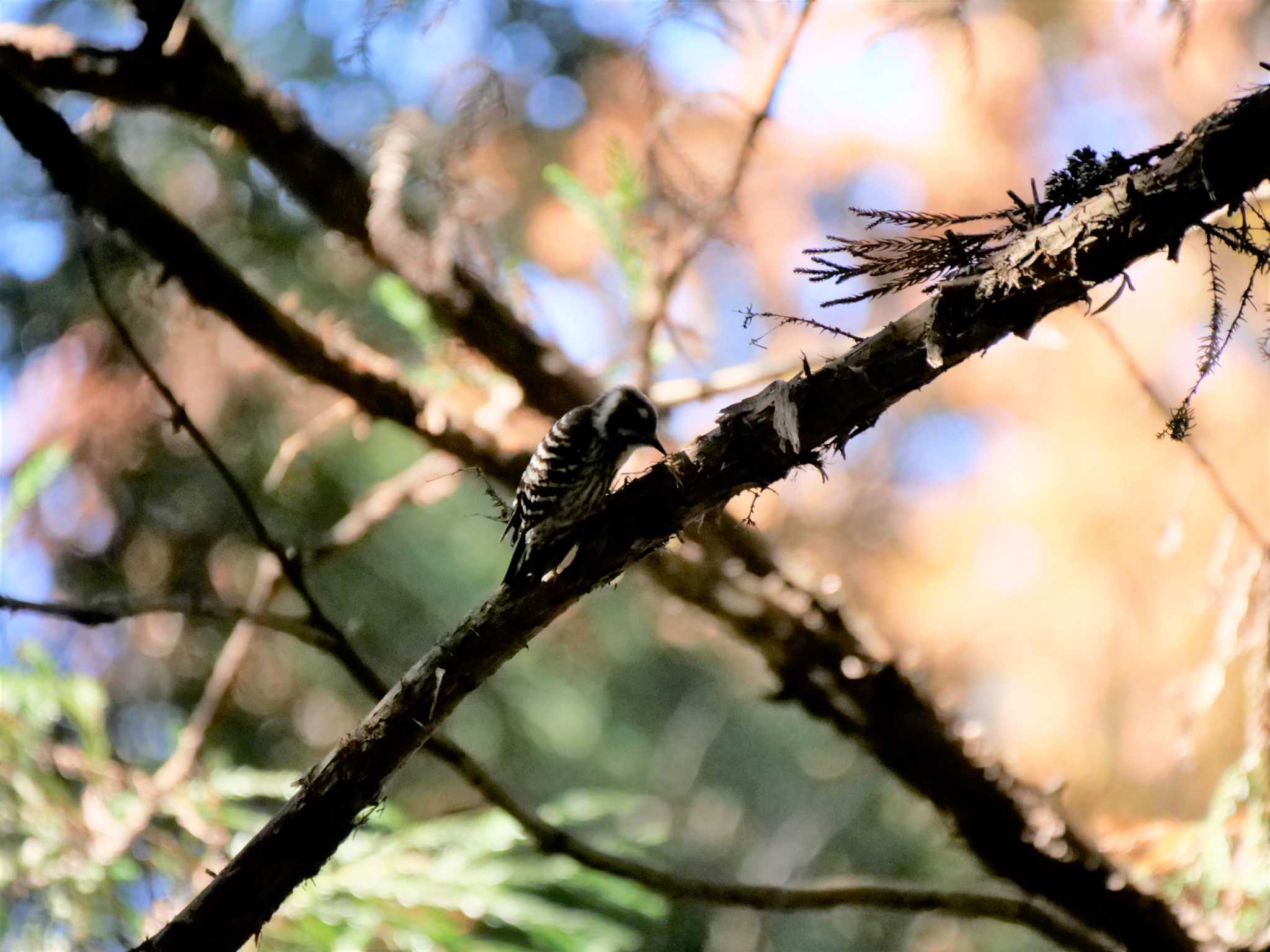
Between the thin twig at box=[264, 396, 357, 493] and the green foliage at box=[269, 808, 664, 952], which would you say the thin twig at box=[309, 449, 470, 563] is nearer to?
the thin twig at box=[264, 396, 357, 493]

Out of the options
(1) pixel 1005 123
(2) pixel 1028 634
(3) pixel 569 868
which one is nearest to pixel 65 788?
(3) pixel 569 868

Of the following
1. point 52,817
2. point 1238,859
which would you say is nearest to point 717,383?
point 1238,859

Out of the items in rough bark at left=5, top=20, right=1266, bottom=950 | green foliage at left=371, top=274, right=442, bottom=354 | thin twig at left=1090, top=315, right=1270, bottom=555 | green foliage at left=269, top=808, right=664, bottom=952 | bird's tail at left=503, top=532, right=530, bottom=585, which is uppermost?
thin twig at left=1090, top=315, right=1270, bottom=555

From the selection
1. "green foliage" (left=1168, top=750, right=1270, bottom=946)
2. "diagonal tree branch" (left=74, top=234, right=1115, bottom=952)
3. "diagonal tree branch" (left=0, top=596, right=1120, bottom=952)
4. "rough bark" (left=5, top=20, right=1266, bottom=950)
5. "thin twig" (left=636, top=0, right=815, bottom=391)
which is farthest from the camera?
"thin twig" (left=636, top=0, right=815, bottom=391)

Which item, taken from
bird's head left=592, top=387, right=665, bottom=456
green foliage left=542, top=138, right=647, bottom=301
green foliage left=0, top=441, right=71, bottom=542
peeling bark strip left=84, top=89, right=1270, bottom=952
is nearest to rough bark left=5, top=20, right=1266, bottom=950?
peeling bark strip left=84, top=89, right=1270, bottom=952

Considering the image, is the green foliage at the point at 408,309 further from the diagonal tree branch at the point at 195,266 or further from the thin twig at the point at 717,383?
the thin twig at the point at 717,383

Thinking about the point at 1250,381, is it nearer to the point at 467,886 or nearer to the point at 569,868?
the point at 569,868
